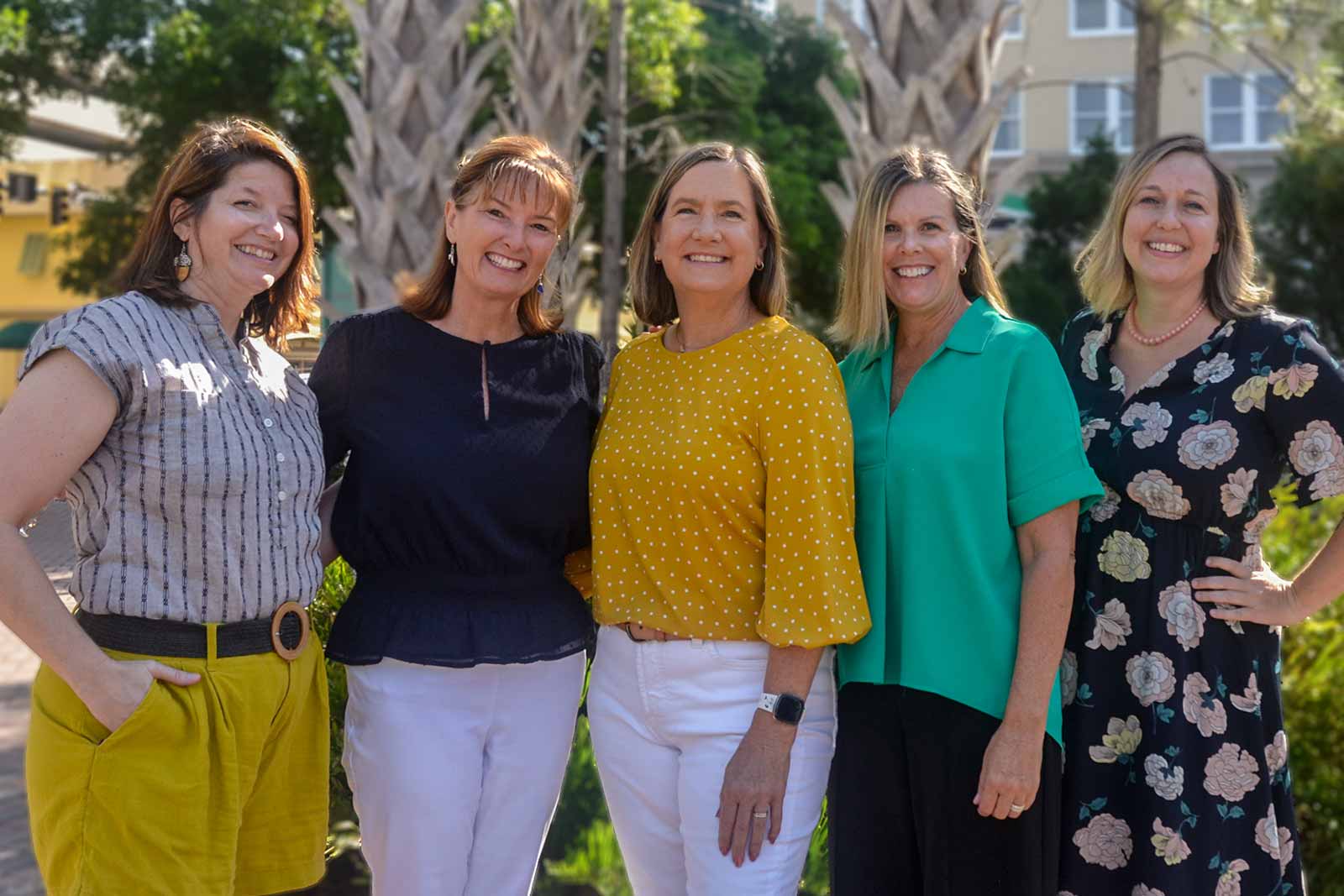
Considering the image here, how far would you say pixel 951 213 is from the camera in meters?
2.70

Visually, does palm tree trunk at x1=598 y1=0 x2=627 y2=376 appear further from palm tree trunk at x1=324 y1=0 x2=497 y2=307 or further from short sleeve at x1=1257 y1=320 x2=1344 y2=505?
short sleeve at x1=1257 y1=320 x2=1344 y2=505

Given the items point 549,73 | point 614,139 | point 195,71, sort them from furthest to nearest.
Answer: point 195,71 → point 614,139 → point 549,73

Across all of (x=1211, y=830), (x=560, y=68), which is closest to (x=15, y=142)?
(x=560, y=68)

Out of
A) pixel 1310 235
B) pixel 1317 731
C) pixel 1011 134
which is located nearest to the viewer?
pixel 1317 731

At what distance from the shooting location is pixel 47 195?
23.8 meters

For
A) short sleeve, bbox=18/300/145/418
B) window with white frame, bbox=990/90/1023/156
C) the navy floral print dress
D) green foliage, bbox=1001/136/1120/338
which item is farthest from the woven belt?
window with white frame, bbox=990/90/1023/156

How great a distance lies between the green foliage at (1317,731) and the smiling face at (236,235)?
3.31 meters

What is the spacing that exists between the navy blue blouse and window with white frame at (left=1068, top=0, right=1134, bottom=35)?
30.7m

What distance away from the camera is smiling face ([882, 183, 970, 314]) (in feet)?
8.73

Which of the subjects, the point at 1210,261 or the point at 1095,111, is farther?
the point at 1095,111

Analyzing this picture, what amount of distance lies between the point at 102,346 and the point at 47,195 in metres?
24.3

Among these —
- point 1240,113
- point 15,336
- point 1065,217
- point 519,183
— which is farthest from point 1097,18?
point 519,183

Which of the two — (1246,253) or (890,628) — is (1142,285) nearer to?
(1246,253)

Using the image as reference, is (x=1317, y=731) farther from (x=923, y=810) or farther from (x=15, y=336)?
(x=15, y=336)
